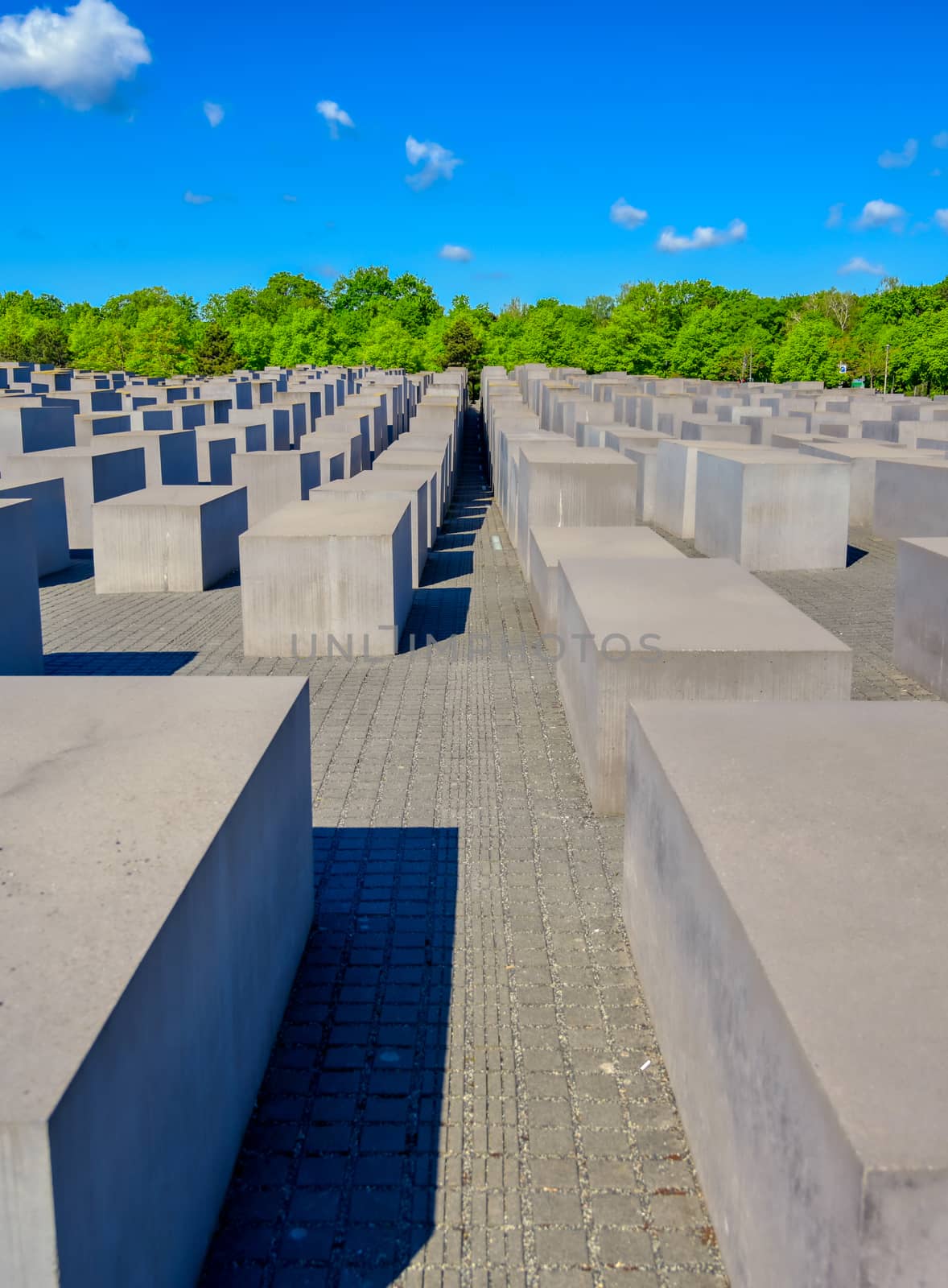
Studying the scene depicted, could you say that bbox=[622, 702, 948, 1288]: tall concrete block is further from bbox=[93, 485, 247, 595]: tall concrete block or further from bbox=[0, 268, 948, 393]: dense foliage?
bbox=[0, 268, 948, 393]: dense foliage

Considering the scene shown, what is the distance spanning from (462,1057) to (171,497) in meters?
11.5

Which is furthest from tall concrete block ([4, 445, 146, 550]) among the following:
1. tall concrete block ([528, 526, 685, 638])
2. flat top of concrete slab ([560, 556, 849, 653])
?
flat top of concrete slab ([560, 556, 849, 653])

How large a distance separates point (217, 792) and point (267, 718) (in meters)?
0.90

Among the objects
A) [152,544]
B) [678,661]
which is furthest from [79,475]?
[678,661]

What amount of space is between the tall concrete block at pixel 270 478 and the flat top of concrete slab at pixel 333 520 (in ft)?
15.9

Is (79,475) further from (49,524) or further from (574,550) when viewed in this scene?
(574,550)

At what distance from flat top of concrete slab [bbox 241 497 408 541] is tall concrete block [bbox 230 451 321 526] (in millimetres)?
4861

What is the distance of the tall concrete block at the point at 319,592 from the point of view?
11.2 meters

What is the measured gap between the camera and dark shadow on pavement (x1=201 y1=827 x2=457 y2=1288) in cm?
367

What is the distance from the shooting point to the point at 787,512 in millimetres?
15562

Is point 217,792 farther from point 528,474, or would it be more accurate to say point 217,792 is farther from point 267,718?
point 528,474

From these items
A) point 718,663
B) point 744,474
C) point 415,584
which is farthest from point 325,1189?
point 744,474

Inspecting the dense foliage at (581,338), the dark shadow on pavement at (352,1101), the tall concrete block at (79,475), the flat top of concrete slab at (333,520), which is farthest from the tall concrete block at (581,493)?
the dense foliage at (581,338)

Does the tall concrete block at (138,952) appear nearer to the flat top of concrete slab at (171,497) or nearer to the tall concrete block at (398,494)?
the tall concrete block at (398,494)
